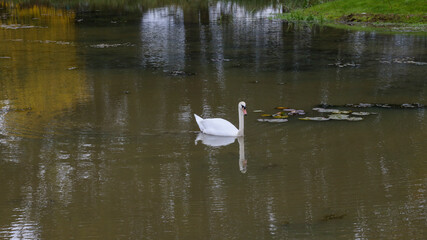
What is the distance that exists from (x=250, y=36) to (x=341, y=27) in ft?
15.8

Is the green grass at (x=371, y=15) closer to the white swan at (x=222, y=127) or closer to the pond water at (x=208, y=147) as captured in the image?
the pond water at (x=208, y=147)

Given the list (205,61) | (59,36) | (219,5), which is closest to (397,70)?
(205,61)

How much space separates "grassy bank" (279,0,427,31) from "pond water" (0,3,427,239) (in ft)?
22.5

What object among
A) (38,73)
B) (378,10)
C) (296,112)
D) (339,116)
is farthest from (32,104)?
(378,10)

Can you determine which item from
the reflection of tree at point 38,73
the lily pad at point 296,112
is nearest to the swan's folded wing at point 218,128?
the lily pad at point 296,112

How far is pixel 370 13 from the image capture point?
96.2ft

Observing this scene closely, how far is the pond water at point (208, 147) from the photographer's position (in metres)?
7.81

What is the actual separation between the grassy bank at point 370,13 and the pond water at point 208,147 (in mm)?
6844

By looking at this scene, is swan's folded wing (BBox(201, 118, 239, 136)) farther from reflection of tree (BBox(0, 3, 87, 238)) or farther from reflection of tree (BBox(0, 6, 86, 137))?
reflection of tree (BBox(0, 6, 86, 137))

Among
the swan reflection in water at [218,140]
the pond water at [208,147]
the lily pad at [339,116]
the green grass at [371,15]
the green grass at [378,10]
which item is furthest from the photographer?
the green grass at [378,10]

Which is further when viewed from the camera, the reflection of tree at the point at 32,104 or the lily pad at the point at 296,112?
the lily pad at the point at 296,112

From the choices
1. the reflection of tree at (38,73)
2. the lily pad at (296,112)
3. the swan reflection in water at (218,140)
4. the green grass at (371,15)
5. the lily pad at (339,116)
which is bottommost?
the swan reflection in water at (218,140)

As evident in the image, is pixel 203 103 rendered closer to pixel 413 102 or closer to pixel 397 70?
pixel 413 102

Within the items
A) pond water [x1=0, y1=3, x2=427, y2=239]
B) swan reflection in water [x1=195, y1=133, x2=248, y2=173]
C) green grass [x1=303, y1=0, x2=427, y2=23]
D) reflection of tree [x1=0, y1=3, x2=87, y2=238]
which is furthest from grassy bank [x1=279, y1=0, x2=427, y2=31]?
swan reflection in water [x1=195, y1=133, x2=248, y2=173]
